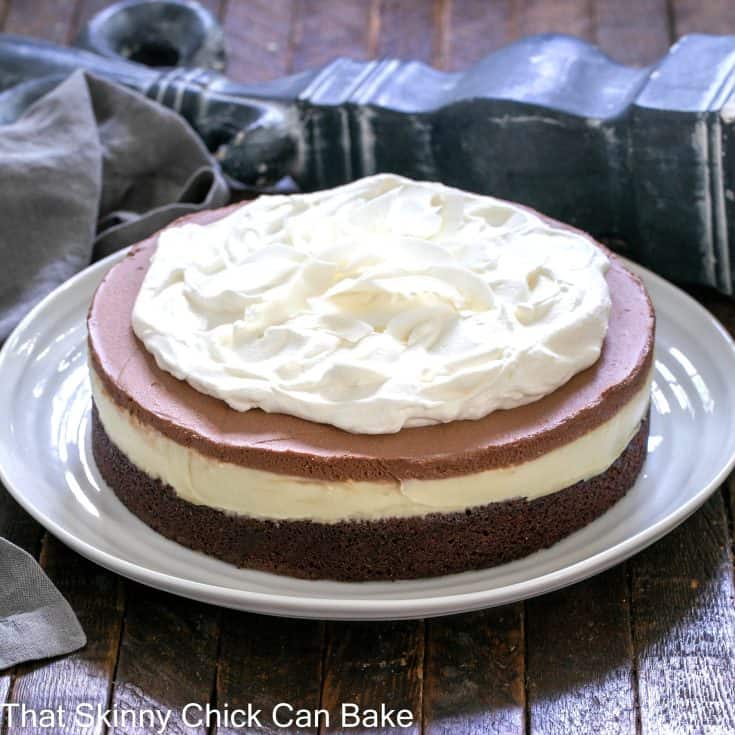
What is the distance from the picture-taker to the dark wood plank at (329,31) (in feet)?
12.4

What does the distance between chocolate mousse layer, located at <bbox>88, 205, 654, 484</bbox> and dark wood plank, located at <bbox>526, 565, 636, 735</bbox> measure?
0.89ft

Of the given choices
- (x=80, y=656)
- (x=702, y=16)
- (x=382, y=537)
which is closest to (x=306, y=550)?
(x=382, y=537)

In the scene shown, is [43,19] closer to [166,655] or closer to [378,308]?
[378,308]


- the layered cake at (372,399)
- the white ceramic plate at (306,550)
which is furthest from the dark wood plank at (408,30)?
the layered cake at (372,399)

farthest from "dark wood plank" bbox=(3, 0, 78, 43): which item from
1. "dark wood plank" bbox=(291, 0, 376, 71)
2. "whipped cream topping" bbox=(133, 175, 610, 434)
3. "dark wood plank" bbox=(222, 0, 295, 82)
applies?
"whipped cream topping" bbox=(133, 175, 610, 434)

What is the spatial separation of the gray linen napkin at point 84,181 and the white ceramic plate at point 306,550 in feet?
0.49

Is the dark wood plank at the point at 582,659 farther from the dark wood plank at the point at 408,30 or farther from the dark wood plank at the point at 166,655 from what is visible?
the dark wood plank at the point at 408,30

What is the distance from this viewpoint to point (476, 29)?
12.8 ft

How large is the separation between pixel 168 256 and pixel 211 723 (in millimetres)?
862

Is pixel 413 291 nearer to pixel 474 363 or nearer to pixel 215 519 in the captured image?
pixel 474 363

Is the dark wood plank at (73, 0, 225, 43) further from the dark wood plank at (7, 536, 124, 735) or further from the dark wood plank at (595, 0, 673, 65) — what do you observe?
the dark wood plank at (7, 536, 124, 735)

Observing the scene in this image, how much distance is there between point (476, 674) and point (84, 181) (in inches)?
60.3

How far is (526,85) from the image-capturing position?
2850 millimetres

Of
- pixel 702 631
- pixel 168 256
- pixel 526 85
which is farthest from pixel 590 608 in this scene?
pixel 526 85
